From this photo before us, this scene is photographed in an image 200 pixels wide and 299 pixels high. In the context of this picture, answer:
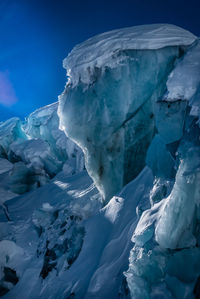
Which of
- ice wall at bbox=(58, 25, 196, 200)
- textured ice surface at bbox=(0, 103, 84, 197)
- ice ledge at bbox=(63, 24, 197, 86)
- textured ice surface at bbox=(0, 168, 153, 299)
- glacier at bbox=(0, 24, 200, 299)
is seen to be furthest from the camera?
textured ice surface at bbox=(0, 103, 84, 197)

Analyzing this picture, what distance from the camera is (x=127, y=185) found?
487cm

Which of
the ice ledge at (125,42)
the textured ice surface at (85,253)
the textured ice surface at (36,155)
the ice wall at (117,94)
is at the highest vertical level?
the ice ledge at (125,42)

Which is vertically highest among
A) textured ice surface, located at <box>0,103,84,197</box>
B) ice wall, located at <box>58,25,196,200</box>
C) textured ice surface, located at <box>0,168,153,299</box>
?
ice wall, located at <box>58,25,196,200</box>

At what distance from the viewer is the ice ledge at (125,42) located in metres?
4.62

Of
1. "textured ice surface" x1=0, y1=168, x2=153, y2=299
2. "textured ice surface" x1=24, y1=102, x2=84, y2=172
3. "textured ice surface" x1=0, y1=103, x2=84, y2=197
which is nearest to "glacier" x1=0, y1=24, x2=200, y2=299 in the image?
"textured ice surface" x1=0, y1=168, x2=153, y2=299

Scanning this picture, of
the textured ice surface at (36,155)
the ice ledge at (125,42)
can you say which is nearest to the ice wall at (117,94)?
the ice ledge at (125,42)

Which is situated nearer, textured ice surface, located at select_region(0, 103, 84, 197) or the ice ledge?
the ice ledge

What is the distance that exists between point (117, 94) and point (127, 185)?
108 inches

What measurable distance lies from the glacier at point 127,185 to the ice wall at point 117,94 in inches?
1.1

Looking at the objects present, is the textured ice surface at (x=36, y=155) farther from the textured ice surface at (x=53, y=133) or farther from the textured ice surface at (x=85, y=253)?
the textured ice surface at (x=85, y=253)

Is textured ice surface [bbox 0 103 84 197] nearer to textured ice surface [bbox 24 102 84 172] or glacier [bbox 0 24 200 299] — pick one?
textured ice surface [bbox 24 102 84 172]

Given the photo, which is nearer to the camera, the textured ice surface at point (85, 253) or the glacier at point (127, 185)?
the glacier at point (127, 185)

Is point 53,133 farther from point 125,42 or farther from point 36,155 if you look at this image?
point 125,42

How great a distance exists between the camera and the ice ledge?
15.1 ft
